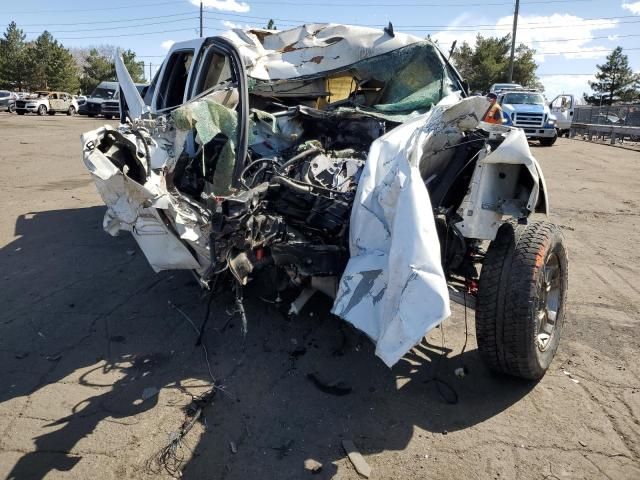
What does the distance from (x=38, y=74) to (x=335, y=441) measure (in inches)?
2508

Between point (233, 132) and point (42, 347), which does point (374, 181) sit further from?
point (42, 347)

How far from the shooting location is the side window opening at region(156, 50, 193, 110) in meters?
5.73

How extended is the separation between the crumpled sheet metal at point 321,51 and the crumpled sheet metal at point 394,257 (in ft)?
5.89

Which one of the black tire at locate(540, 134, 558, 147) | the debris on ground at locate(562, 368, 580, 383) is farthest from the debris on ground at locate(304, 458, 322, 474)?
the black tire at locate(540, 134, 558, 147)

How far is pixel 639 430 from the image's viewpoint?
276 cm

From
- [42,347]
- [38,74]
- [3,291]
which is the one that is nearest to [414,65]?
[42,347]

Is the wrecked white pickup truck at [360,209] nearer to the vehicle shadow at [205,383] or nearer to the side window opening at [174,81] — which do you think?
the vehicle shadow at [205,383]

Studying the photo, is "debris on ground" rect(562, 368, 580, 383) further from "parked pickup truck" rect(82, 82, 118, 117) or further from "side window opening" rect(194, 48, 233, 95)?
Result: "parked pickup truck" rect(82, 82, 118, 117)

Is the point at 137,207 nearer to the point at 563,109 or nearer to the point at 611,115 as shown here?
the point at 563,109

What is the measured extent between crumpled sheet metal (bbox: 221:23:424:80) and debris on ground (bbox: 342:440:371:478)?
3.22m

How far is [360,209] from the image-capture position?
109 inches

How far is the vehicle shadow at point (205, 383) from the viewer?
8.55ft

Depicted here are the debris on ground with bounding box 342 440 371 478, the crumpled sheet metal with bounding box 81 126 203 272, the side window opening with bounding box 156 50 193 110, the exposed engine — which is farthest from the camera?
the side window opening with bounding box 156 50 193 110

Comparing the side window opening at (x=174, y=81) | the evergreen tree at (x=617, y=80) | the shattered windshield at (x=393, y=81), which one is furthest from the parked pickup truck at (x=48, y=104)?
the evergreen tree at (x=617, y=80)
